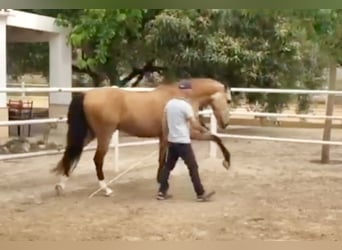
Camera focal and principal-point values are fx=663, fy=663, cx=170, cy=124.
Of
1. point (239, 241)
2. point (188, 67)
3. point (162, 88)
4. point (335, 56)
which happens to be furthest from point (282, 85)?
point (239, 241)

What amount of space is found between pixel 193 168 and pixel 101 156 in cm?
62

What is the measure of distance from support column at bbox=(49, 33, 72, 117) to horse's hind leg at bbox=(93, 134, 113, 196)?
0.37m

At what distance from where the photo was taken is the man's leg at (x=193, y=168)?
3963 millimetres

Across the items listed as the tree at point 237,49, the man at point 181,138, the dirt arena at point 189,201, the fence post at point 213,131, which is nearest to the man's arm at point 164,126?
the man at point 181,138

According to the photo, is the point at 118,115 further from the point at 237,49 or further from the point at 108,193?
the point at 237,49

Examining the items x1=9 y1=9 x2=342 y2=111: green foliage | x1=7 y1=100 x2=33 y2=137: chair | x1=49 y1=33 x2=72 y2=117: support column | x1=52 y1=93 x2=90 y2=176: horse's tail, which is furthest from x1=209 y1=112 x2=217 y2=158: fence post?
x1=7 y1=100 x2=33 y2=137: chair

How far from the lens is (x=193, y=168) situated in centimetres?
404

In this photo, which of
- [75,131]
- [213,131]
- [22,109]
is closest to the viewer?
[75,131]

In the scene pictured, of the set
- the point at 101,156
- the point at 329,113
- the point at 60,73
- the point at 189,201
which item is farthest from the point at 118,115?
the point at 329,113

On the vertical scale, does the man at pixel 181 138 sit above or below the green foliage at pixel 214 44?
below

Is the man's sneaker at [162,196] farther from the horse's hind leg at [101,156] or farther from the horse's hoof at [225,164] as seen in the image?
the horse's hoof at [225,164]

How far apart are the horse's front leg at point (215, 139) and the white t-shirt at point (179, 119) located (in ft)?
0.39

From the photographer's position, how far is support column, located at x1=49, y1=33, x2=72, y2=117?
4.41m

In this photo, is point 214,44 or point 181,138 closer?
point 181,138
